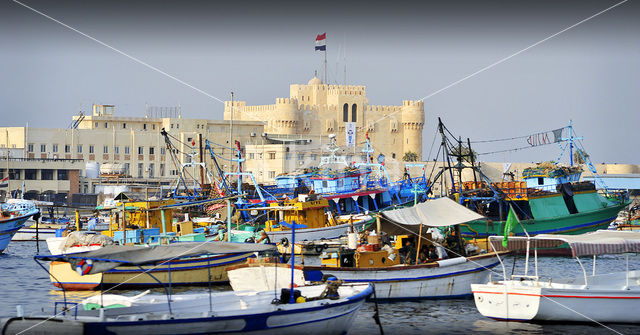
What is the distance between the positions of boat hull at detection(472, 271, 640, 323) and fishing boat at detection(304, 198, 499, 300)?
2.91m

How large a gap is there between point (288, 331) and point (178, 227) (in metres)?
16.4

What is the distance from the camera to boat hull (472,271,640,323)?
1792 centimetres

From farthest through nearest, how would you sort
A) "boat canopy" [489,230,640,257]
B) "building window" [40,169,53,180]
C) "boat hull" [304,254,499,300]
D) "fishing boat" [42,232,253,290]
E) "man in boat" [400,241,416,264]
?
1. "building window" [40,169,53,180]
2. "fishing boat" [42,232,253,290]
3. "man in boat" [400,241,416,264]
4. "boat hull" [304,254,499,300]
5. "boat canopy" [489,230,640,257]

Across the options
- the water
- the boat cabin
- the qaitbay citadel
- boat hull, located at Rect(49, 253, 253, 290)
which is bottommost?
the water

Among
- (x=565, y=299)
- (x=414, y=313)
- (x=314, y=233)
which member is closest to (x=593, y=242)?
(x=565, y=299)

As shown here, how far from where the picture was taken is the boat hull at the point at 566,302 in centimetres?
1792

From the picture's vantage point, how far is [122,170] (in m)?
74.8

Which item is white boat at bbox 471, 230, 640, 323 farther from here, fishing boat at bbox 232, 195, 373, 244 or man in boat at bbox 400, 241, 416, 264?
fishing boat at bbox 232, 195, 373, 244

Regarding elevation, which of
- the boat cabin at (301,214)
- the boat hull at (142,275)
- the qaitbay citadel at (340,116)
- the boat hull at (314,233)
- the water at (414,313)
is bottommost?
the water at (414,313)

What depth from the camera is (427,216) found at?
21641 mm

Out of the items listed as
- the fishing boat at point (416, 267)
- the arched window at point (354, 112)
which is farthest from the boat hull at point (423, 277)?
the arched window at point (354, 112)

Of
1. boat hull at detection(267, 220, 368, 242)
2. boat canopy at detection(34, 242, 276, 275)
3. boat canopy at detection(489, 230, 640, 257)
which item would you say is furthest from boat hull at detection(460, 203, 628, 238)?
boat canopy at detection(34, 242, 276, 275)

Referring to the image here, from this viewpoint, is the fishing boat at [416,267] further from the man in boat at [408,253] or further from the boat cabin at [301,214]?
the boat cabin at [301,214]

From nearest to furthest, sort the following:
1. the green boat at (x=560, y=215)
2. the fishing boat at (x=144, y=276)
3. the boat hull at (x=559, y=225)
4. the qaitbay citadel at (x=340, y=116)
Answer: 1. the fishing boat at (x=144, y=276)
2. the boat hull at (x=559, y=225)
3. the green boat at (x=560, y=215)
4. the qaitbay citadel at (x=340, y=116)
